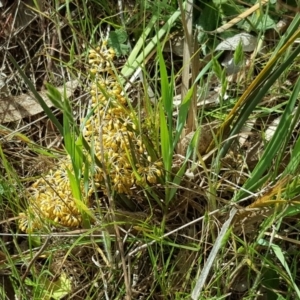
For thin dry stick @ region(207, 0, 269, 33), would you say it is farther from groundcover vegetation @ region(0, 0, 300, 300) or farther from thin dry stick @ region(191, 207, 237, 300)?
thin dry stick @ region(191, 207, 237, 300)

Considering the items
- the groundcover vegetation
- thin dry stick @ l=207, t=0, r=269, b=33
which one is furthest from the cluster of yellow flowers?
thin dry stick @ l=207, t=0, r=269, b=33

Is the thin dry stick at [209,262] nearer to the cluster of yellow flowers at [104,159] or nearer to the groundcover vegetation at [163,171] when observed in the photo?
the groundcover vegetation at [163,171]

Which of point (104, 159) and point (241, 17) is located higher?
point (241, 17)

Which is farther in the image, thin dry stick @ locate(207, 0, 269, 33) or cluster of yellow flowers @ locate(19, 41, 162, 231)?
thin dry stick @ locate(207, 0, 269, 33)

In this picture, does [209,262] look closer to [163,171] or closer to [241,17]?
[163,171]

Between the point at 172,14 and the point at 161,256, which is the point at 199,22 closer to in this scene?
the point at 172,14

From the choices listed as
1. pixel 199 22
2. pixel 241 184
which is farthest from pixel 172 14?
pixel 241 184

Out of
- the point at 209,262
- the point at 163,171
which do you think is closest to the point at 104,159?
the point at 163,171

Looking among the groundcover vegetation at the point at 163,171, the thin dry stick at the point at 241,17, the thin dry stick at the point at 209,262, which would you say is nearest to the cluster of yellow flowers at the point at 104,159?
the groundcover vegetation at the point at 163,171
